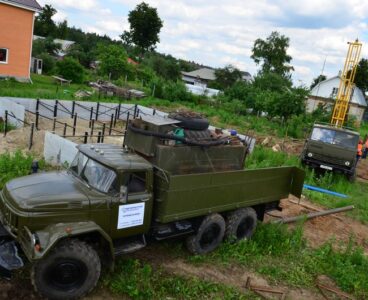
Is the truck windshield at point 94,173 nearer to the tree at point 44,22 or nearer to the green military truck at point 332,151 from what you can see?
the green military truck at point 332,151

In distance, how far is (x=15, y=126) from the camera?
13.6 m

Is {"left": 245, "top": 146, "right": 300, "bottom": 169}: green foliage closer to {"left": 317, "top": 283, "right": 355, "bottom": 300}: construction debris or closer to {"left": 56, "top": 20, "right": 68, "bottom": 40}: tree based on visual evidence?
{"left": 317, "top": 283, "right": 355, "bottom": 300}: construction debris

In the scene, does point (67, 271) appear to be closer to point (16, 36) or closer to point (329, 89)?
point (16, 36)

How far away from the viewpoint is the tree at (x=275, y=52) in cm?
5291

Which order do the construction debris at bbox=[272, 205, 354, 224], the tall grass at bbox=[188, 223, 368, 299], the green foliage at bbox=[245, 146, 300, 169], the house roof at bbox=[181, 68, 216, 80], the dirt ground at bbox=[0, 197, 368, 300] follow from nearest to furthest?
the dirt ground at bbox=[0, 197, 368, 300] → the tall grass at bbox=[188, 223, 368, 299] → the construction debris at bbox=[272, 205, 354, 224] → the green foliage at bbox=[245, 146, 300, 169] → the house roof at bbox=[181, 68, 216, 80]

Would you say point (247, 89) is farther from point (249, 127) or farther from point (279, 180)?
point (279, 180)

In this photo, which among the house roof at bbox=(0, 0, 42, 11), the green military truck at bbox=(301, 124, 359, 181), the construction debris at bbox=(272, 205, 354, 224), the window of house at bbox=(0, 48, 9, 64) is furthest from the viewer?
the window of house at bbox=(0, 48, 9, 64)

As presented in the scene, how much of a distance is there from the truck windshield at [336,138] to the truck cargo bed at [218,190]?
6664 mm

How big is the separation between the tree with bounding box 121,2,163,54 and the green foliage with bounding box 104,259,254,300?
5645cm

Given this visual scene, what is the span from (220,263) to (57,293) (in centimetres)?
281

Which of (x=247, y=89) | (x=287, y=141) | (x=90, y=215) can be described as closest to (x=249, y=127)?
(x=287, y=141)

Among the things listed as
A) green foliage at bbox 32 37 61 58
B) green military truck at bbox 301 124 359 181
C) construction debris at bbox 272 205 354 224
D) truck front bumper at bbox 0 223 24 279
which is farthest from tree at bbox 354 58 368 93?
truck front bumper at bbox 0 223 24 279

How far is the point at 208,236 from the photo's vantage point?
22.3ft

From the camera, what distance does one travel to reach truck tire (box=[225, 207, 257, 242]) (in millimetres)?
7129
